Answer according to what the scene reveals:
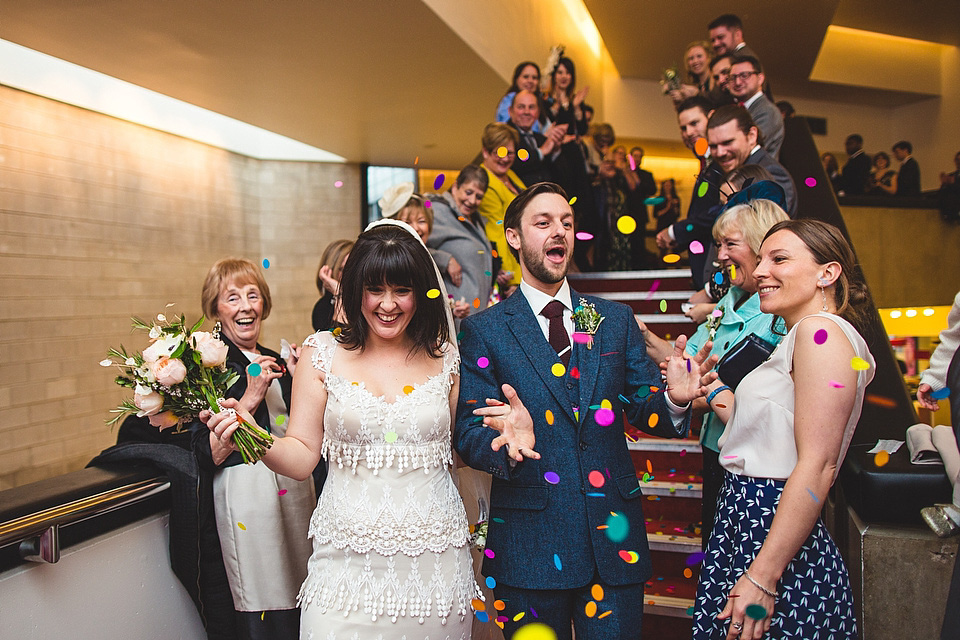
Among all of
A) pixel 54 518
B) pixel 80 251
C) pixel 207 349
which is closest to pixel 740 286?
pixel 207 349

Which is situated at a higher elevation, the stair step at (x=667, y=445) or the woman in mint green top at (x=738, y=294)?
the woman in mint green top at (x=738, y=294)

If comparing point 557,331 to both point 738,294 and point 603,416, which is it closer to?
point 603,416

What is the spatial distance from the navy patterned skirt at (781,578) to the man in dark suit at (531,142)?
3.35m

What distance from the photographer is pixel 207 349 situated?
2023mm

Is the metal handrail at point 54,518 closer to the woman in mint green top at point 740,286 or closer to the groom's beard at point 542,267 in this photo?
the groom's beard at point 542,267

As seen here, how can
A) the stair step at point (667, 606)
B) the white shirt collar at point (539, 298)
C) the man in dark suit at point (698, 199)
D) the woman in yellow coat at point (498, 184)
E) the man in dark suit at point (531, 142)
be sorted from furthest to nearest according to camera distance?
the man in dark suit at point (531, 142) < the woman in yellow coat at point (498, 184) < the man in dark suit at point (698, 199) < the stair step at point (667, 606) < the white shirt collar at point (539, 298)

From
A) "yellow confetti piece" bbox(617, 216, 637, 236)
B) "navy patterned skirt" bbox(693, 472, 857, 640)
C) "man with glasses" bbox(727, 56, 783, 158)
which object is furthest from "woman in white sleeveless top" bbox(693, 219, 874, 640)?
"man with glasses" bbox(727, 56, 783, 158)

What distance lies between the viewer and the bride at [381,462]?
6.28 ft

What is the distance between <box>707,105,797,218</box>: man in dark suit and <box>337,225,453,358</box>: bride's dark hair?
197cm

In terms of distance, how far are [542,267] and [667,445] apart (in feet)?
6.60

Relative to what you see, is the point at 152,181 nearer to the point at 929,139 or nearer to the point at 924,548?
the point at 924,548

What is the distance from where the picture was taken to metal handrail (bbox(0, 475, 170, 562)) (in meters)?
1.84

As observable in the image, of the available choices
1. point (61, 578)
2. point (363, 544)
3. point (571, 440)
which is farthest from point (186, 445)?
point (571, 440)

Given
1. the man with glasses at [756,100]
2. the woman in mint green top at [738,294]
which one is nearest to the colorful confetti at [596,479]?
the woman in mint green top at [738,294]
